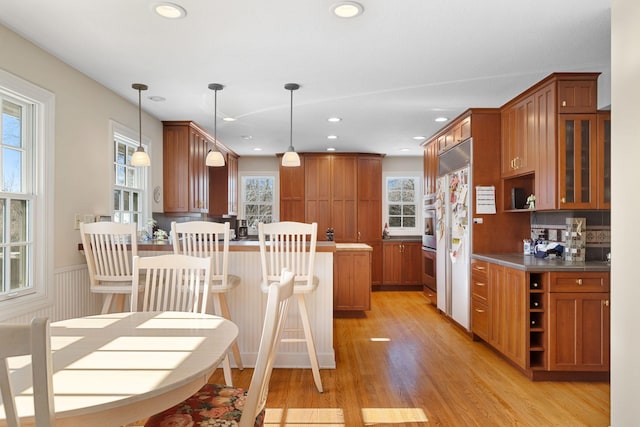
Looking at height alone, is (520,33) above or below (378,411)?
above

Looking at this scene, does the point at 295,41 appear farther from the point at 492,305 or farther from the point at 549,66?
the point at 492,305

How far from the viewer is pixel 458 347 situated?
12.5ft

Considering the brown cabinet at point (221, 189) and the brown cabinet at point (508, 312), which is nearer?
the brown cabinet at point (508, 312)

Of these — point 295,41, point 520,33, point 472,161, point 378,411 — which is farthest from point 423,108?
point 378,411

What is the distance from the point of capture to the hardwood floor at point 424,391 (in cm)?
241

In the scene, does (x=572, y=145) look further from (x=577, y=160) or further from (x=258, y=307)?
(x=258, y=307)

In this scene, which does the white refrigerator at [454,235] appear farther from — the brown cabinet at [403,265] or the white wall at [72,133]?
the white wall at [72,133]

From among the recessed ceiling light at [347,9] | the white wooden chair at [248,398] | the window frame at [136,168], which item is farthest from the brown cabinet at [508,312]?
the window frame at [136,168]

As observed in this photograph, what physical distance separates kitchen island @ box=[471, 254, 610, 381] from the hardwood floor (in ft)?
0.42

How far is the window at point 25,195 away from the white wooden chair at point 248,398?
182 cm

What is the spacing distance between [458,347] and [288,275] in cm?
292

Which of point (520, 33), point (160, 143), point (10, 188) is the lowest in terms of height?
point (10, 188)

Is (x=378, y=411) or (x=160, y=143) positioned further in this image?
(x=160, y=143)

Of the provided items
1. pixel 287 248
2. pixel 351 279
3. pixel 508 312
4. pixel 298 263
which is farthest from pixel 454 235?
pixel 287 248
